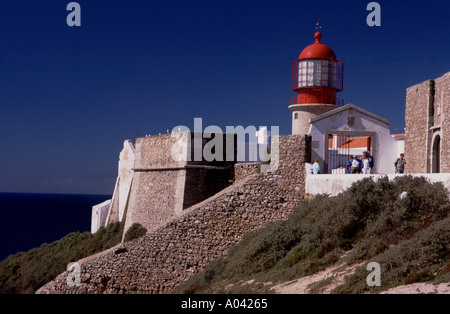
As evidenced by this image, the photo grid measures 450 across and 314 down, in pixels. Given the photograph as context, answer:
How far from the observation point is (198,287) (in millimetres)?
14523

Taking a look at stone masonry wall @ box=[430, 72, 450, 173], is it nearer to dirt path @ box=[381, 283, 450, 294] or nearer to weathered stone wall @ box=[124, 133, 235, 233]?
weathered stone wall @ box=[124, 133, 235, 233]

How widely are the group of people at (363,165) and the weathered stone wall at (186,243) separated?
5.24ft

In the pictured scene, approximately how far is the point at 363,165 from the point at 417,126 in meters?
2.05

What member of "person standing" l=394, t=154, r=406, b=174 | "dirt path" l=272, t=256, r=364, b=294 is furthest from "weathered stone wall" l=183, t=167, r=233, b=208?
"dirt path" l=272, t=256, r=364, b=294

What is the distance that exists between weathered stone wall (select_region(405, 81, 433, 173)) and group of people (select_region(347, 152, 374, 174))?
1.34m

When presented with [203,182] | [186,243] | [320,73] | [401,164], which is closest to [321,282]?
[186,243]

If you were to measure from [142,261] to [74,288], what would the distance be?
2.06m

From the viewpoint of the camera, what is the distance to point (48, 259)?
27031mm

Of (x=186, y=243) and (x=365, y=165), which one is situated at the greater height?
(x=365, y=165)

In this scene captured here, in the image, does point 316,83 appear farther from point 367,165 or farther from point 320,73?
point 367,165

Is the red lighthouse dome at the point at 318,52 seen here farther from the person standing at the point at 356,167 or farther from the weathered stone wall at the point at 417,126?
the person standing at the point at 356,167

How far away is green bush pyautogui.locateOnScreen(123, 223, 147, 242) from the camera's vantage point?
21766mm

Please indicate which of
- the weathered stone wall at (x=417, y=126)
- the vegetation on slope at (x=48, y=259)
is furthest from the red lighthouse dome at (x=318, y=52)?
the vegetation on slope at (x=48, y=259)
